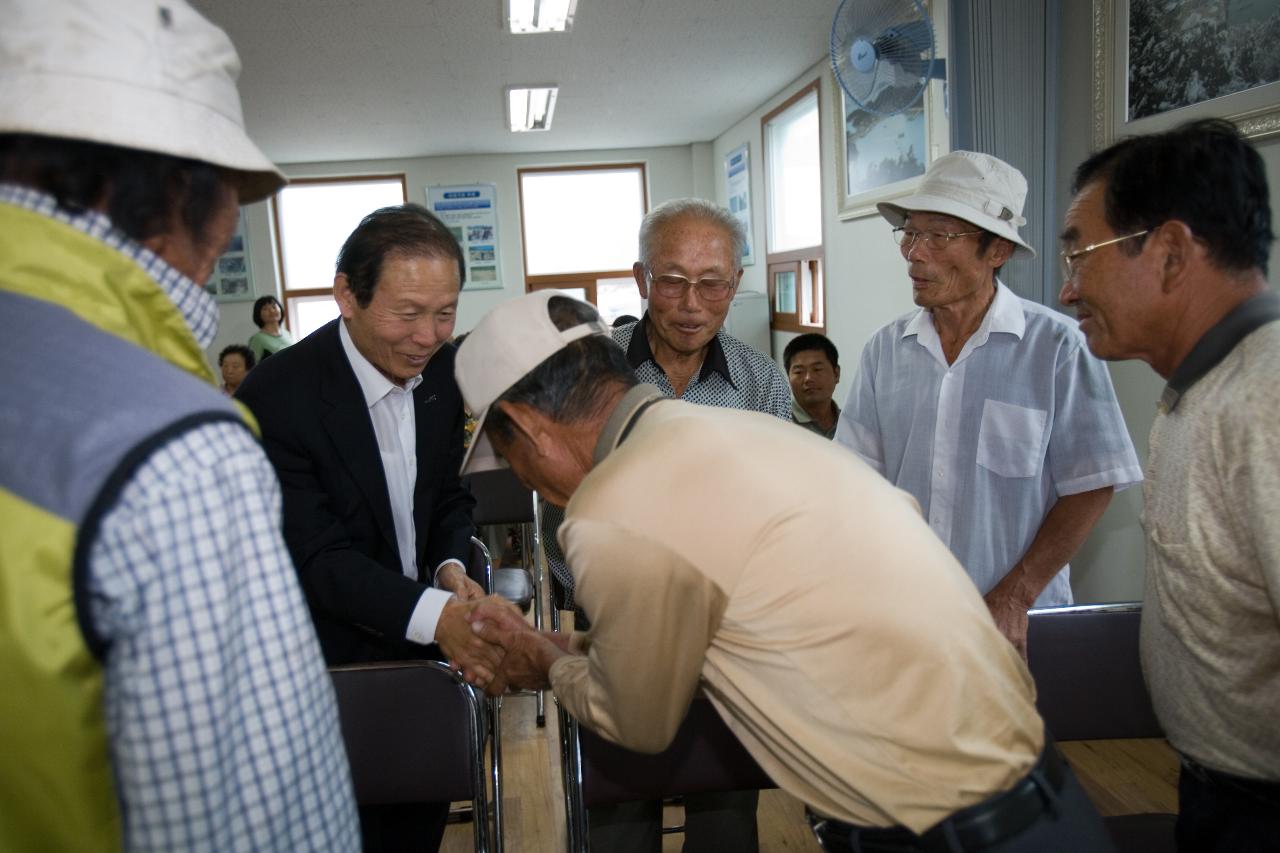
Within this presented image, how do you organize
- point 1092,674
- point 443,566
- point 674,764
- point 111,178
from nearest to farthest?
point 111,178, point 674,764, point 1092,674, point 443,566

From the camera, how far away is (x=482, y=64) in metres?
5.64

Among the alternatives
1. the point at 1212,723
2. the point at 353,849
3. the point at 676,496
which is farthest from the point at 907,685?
the point at 353,849

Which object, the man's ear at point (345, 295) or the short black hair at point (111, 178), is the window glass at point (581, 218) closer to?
the man's ear at point (345, 295)

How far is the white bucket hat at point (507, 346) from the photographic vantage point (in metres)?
1.21

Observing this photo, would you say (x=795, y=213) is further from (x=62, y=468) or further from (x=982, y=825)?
(x=62, y=468)

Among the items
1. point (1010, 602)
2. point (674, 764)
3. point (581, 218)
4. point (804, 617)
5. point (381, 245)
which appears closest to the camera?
point (804, 617)

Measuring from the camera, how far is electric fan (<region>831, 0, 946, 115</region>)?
282cm

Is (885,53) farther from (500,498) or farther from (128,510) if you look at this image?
(128,510)

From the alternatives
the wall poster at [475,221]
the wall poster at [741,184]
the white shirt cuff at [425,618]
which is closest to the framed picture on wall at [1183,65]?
the white shirt cuff at [425,618]

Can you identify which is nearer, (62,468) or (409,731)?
(62,468)

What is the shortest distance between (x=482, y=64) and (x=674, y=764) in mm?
5283

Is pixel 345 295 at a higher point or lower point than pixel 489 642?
higher

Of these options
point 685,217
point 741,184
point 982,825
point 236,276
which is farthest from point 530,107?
point 982,825

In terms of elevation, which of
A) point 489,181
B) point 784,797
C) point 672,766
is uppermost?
point 489,181
